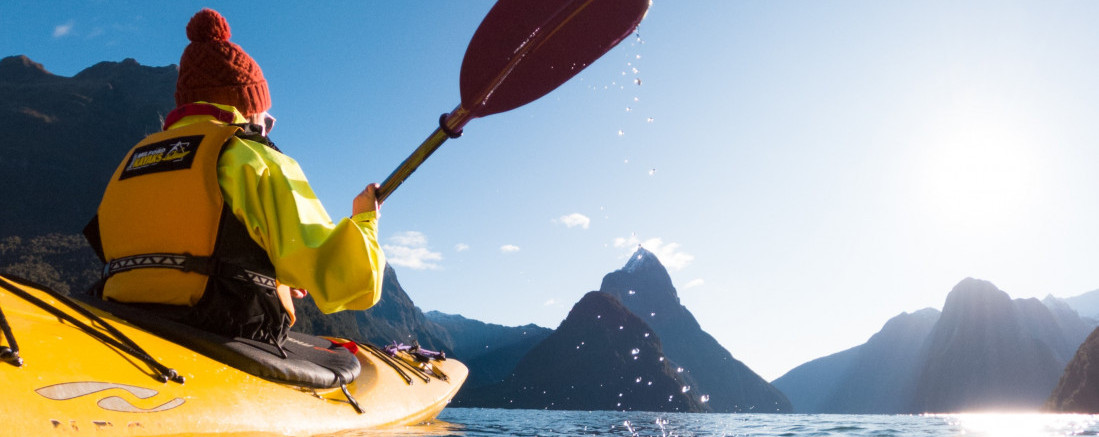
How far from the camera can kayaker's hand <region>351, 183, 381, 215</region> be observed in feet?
8.14

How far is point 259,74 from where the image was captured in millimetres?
2854

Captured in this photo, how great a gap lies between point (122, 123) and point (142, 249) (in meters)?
148

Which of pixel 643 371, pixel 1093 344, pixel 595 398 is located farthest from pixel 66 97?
pixel 1093 344

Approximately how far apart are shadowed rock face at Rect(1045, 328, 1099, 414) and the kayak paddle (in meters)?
125

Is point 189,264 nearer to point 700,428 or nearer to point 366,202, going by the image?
point 366,202

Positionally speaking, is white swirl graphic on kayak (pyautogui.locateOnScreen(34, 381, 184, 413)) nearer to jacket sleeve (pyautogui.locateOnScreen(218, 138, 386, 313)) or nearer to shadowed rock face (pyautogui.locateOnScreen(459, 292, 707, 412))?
jacket sleeve (pyautogui.locateOnScreen(218, 138, 386, 313))

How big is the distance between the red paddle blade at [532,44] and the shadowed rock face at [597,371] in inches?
5355

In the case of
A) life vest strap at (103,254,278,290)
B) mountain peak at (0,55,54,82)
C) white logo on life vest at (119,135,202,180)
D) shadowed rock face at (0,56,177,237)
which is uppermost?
mountain peak at (0,55,54,82)

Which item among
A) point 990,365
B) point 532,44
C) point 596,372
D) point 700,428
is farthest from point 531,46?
point 990,365

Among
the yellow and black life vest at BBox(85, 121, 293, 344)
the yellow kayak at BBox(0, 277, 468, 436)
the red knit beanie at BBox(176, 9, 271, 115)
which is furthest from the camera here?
the red knit beanie at BBox(176, 9, 271, 115)

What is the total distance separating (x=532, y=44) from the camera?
13.4 feet

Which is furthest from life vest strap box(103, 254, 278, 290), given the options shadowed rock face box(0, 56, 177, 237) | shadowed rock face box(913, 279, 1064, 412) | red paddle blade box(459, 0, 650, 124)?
shadowed rock face box(913, 279, 1064, 412)

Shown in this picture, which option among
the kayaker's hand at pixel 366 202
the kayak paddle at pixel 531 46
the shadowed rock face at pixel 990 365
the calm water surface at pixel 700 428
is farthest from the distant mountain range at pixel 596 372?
the kayaker's hand at pixel 366 202

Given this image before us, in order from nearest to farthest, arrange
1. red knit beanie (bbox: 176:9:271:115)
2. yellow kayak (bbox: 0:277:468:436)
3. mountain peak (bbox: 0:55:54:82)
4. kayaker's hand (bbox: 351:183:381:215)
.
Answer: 1. yellow kayak (bbox: 0:277:468:436)
2. kayaker's hand (bbox: 351:183:381:215)
3. red knit beanie (bbox: 176:9:271:115)
4. mountain peak (bbox: 0:55:54:82)
